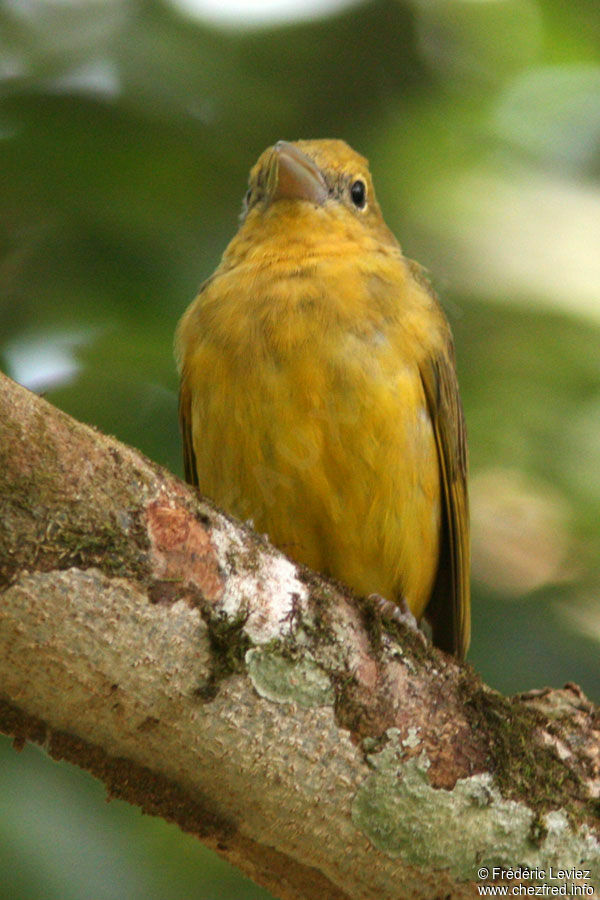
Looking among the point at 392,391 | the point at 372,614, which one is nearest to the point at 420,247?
the point at 392,391

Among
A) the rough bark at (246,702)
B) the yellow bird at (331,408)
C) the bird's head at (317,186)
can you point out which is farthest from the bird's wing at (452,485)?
the rough bark at (246,702)

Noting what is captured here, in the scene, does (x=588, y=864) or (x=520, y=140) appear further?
(x=520, y=140)

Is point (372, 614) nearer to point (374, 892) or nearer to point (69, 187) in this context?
point (374, 892)

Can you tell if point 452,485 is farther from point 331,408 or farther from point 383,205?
point 383,205

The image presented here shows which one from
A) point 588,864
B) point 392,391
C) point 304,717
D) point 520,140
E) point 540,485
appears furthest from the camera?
point 520,140

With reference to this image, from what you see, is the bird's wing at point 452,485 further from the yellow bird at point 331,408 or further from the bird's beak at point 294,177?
the bird's beak at point 294,177

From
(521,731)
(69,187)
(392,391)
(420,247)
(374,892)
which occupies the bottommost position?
(374,892)
